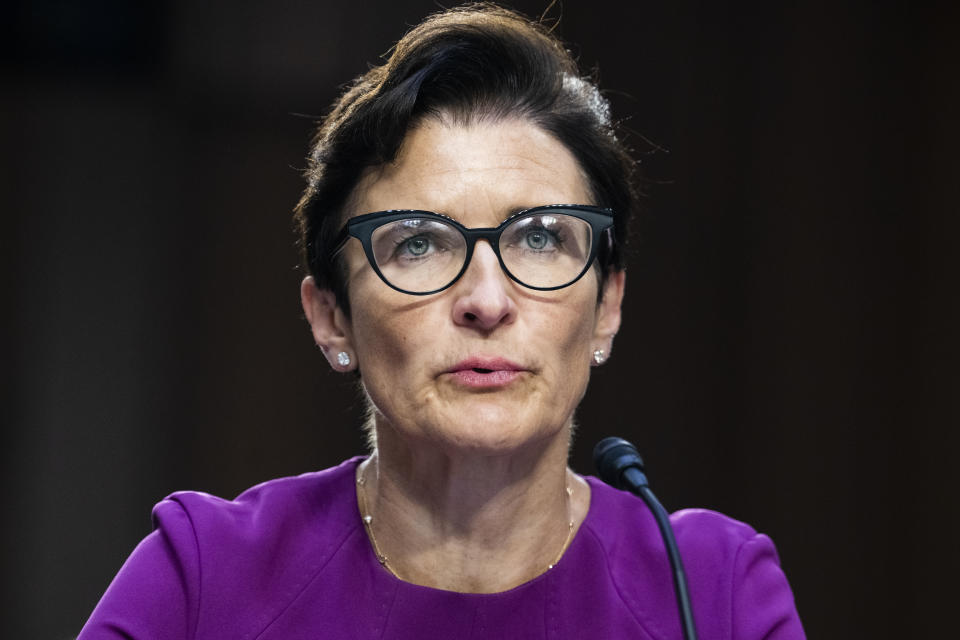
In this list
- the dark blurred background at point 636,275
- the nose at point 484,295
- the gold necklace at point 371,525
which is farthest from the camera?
the dark blurred background at point 636,275

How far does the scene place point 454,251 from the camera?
152cm

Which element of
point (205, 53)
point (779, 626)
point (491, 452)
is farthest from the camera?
point (205, 53)

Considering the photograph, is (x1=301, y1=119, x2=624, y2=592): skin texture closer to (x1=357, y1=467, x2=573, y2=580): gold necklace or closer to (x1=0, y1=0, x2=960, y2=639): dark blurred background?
(x1=357, y1=467, x2=573, y2=580): gold necklace

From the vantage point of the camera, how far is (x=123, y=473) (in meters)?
3.34

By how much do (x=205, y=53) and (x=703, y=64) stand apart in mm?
1429

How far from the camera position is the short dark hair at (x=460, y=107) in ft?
5.28

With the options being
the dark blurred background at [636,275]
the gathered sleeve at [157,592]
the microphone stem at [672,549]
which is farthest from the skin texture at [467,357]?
the dark blurred background at [636,275]

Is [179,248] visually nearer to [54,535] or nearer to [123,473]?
[123,473]

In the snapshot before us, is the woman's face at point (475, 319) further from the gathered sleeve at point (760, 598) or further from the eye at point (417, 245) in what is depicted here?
the gathered sleeve at point (760, 598)

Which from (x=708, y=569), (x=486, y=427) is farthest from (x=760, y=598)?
(x=486, y=427)

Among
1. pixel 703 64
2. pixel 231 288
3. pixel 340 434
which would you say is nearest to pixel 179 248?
pixel 231 288

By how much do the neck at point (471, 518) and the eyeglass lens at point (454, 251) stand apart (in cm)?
25

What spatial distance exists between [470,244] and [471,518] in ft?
1.32

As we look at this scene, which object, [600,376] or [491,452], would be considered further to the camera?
[600,376]
